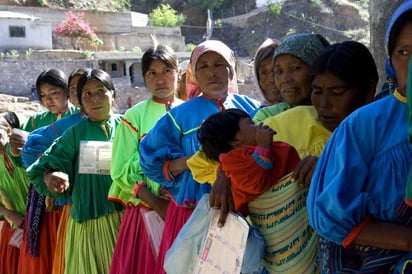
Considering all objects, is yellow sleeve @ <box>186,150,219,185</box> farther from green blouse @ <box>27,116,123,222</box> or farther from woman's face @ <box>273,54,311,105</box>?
green blouse @ <box>27,116,123,222</box>

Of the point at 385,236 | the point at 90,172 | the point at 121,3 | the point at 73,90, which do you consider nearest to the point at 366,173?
the point at 385,236

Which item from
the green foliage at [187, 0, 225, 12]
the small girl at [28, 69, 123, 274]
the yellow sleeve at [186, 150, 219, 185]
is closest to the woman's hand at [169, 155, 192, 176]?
the yellow sleeve at [186, 150, 219, 185]

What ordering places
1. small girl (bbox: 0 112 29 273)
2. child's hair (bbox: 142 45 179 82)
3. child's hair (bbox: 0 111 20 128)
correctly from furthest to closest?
child's hair (bbox: 0 111 20 128) < small girl (bbox: 0 112 29 273) < child's hair (bbox: 142 45 179 82)

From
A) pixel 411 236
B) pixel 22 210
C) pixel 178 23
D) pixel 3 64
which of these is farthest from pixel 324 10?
pixel 411 236

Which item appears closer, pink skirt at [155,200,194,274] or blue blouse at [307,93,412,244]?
blue blouse at [307,93,412,244]

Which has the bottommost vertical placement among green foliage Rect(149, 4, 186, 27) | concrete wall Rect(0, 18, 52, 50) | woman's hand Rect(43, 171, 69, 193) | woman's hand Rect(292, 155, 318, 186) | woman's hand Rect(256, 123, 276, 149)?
woman's hand Rect(43, 171, 69, 193)

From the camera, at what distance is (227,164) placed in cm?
185

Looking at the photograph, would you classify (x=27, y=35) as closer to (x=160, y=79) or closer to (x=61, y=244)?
(x=61, y=244)

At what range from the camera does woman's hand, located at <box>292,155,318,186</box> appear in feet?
5.70

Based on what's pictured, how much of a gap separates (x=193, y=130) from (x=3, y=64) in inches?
867

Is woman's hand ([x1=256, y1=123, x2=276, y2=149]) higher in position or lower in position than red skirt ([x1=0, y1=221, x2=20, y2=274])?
higher

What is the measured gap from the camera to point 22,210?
446 centimetres

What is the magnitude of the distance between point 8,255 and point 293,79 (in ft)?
10.5

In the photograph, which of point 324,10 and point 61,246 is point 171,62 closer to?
point 61,246
